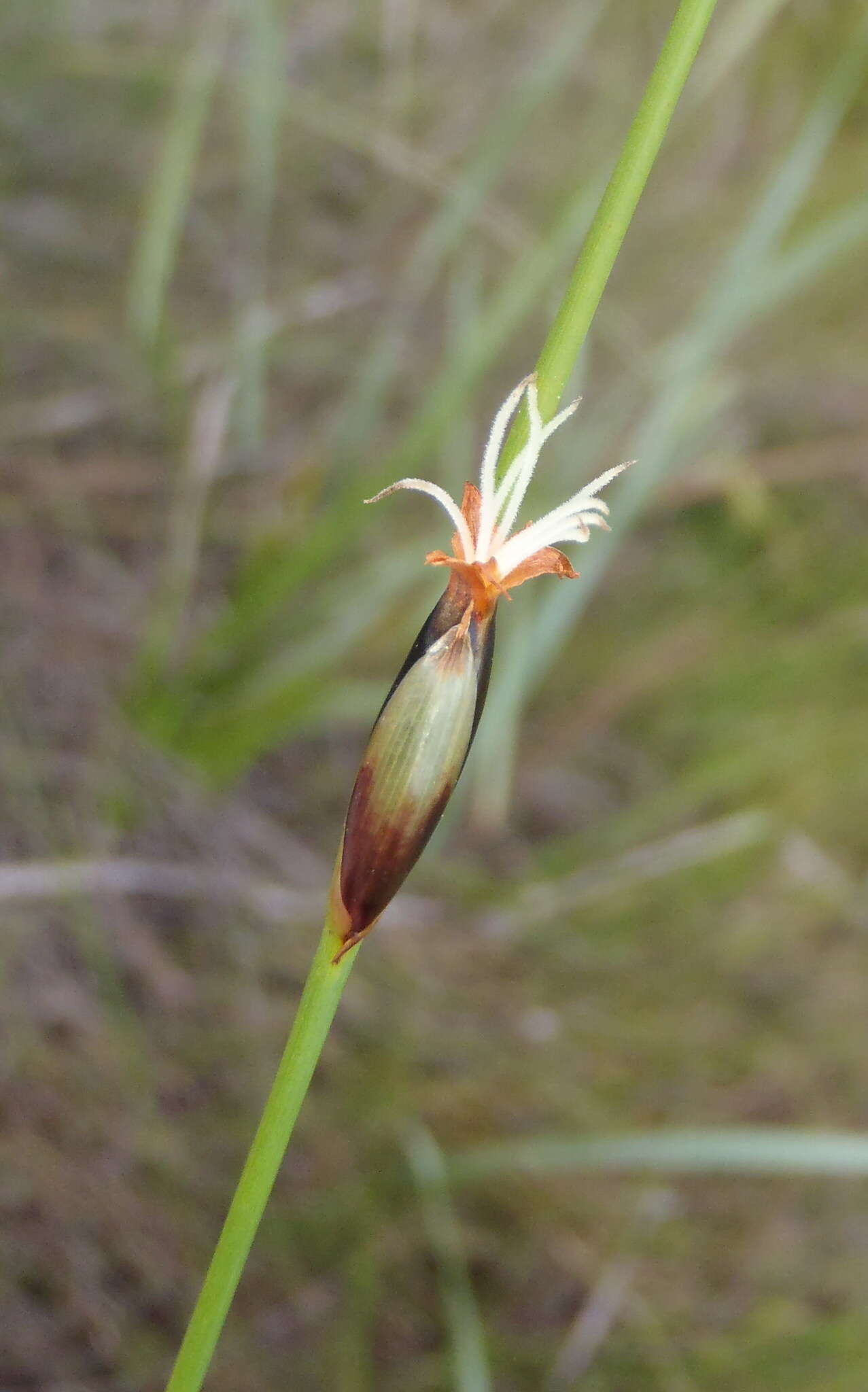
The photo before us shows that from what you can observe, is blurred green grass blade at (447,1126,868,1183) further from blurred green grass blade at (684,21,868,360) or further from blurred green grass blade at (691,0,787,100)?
blurred green grass blade at (691,0,787,100)

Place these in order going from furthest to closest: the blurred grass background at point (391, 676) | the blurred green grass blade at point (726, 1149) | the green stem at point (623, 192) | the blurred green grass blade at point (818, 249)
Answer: the blurred grass background at point (391, 676), the blurred green grass blade at point (818, 249), the blurred green grass blade at point (726, 1149), the green stem at point (623, 192)

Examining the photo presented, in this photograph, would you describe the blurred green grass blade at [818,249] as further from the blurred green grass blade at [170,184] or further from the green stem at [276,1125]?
the green stem at [276,1125]

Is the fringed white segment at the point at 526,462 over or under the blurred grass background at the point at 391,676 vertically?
under

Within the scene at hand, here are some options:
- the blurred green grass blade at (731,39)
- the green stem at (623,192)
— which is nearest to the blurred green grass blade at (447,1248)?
the green stem at (623,192)

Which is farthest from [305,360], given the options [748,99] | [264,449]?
[748,99]

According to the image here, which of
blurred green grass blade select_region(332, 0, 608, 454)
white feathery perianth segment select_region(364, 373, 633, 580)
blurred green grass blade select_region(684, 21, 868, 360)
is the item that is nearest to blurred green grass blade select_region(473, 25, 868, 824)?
blurred green grass blade select_region(684, 21, 868, 360)

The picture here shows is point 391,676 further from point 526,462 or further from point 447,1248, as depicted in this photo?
point 526,462

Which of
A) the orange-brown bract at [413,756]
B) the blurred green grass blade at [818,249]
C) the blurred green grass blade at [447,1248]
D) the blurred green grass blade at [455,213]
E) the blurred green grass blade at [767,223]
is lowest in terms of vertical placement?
the orange-brown bract at [413,756]

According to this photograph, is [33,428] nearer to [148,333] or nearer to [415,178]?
[148,333]
